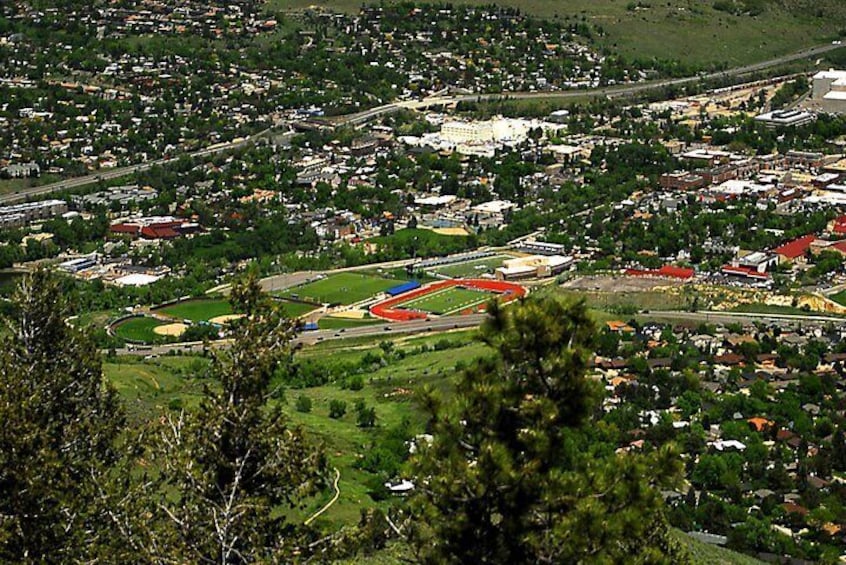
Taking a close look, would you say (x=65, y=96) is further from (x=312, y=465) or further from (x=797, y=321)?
(x=312, y=465)

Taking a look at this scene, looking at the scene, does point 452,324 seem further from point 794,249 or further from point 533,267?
point 794,249

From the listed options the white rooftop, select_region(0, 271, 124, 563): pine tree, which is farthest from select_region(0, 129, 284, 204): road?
select_region(0, 271, 124, 563): pine tree

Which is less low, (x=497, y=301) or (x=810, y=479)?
(x=497, y=301)

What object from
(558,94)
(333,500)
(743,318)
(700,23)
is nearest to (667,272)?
(743,318)

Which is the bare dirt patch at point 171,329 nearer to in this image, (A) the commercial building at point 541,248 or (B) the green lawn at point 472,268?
(B) the green lawn at point 472,268

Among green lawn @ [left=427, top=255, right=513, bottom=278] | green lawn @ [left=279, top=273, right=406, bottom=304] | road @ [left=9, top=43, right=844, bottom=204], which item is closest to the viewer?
green lawn @ [left=279, top=273, right=406, bottom=304]

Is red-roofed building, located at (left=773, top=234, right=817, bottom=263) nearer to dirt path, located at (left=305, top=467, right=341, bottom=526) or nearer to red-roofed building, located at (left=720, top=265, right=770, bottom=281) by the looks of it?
red-roofed building, located at (left=720, top=265, right=770, bottom=281)

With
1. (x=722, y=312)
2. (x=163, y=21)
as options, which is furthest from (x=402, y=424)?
(x=163, y=21)
